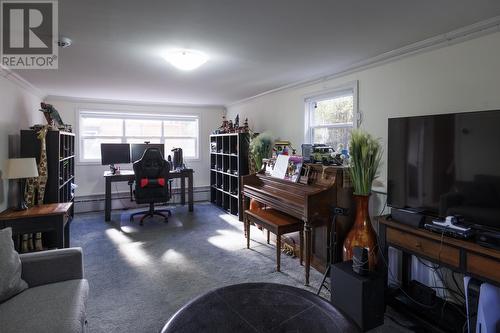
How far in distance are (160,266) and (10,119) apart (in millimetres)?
2553

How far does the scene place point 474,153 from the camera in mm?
1895

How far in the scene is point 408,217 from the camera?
2162mm

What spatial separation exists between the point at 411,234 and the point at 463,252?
352 millimetres

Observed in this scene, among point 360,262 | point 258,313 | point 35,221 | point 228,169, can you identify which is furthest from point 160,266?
point 228,169

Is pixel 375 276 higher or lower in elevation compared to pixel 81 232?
higher

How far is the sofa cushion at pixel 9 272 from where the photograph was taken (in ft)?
5.41

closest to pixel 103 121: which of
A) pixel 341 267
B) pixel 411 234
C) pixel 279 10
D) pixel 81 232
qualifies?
pixel 81 232

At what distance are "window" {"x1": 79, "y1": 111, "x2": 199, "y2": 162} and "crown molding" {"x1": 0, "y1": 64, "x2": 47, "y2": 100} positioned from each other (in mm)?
881

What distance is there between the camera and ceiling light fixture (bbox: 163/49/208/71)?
273 cm

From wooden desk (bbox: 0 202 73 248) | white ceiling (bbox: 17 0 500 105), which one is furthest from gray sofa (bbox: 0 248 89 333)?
white ceiling (bbox: 17 0 500 105)

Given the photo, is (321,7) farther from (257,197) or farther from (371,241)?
(257,197)

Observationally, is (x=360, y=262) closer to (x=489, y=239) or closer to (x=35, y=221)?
(x=489, y=239)

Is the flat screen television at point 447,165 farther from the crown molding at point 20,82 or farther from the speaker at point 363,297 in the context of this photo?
the crown molding at point 20,82

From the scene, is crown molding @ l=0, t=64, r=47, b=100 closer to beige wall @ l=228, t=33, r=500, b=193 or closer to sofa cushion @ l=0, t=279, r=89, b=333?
sofa cushion @ l=0, t=279, r=89, b=333
